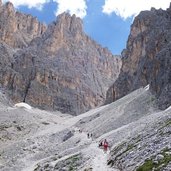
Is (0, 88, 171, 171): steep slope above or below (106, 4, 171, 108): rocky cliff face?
below

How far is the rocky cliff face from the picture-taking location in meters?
101

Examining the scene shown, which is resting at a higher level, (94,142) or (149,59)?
(149,59)

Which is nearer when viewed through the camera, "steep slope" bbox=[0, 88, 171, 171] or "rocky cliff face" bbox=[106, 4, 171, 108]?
"steep slope" bbox=[0, 88, 171, 171]

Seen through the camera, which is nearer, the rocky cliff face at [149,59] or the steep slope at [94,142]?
the steep slope at [94,142]

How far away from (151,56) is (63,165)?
94251mm

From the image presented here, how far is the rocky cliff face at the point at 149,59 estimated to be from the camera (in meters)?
101

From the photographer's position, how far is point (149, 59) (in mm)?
134250

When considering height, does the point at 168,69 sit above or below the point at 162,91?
above

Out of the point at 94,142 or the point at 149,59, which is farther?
the point at 149,59

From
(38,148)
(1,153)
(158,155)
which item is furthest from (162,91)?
(158,155)

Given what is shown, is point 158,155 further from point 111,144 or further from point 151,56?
point 151,56

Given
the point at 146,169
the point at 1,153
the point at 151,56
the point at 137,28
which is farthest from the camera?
the point at 137,28

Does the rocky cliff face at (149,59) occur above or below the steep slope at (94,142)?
above

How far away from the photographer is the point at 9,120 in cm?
12225
